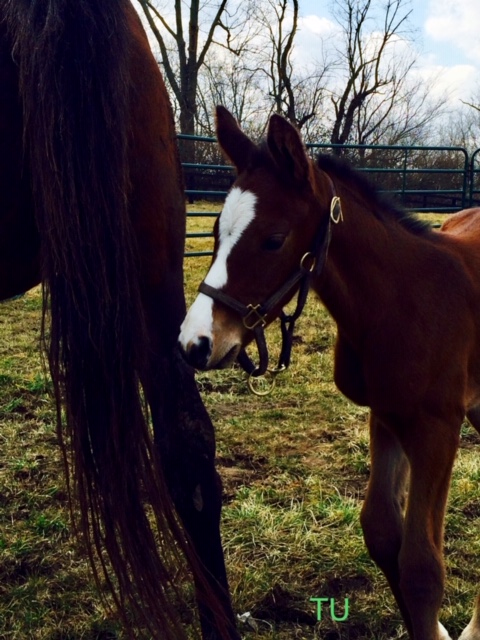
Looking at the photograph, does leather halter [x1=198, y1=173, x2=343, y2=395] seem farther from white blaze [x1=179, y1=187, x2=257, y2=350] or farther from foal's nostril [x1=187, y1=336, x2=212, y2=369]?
foal's nostril [x1=187, y1=336, x2=212, y2=369]

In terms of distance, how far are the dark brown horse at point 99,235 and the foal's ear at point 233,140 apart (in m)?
0.29

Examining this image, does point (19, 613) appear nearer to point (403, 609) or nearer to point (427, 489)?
point (403, 609)

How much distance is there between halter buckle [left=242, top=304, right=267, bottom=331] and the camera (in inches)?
64.1

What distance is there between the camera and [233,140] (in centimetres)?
188

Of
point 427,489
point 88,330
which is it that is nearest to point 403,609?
point 427,489

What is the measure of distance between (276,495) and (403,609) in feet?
3.06

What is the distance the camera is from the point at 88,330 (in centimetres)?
140

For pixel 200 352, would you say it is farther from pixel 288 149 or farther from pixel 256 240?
pixel 288 149

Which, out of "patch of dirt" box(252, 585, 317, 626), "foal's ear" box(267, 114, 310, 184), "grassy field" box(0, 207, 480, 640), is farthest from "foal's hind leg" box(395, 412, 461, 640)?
"foal's ear" box(267, 114, 310, 184)

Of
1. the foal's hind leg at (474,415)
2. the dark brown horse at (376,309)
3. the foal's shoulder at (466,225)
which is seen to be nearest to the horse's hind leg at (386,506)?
the dark brown horse at (376,309)

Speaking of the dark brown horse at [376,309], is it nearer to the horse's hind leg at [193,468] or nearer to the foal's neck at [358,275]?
the foal's neck at [358,275]

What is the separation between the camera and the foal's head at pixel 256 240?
5.08 feet

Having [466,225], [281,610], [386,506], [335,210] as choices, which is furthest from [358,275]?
[281,610]

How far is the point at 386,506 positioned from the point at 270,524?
0.69 meters
